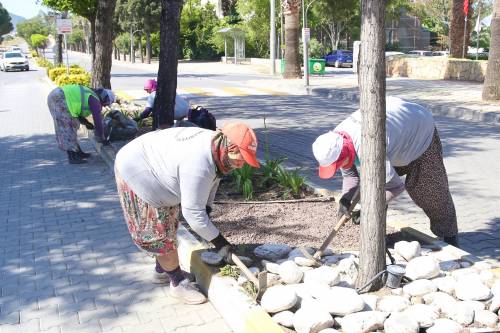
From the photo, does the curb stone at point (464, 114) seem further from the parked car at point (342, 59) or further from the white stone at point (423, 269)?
the parked car at point (342, 59)

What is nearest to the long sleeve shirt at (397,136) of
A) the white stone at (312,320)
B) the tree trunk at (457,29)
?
the white stone at (312,320)

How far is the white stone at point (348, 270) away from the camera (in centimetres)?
366

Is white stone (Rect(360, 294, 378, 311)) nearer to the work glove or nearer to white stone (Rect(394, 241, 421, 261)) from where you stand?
white stone (Rect(394, 241, 421, 261))

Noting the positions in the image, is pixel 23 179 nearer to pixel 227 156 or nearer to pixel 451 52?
pixel 227 156

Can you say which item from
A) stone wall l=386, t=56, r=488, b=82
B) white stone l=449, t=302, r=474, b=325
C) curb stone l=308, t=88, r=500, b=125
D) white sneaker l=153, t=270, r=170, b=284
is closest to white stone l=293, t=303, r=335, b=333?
A: white stone l=449, t=302, r=474, b=325

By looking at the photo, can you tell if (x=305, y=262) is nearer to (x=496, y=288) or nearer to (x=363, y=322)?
(x=363, y=322)

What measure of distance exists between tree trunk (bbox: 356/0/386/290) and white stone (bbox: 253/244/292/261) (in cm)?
68

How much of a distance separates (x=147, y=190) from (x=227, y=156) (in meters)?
0.62

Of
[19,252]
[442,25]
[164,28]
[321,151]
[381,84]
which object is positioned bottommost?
[19,252]

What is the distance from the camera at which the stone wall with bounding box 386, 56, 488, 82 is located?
20672 mm

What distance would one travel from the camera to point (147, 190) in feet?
11.3

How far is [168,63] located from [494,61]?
906 centimetres

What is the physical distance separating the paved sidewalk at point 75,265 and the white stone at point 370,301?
89 cm

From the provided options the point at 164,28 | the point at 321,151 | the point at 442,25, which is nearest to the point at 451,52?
the point at 164,28
